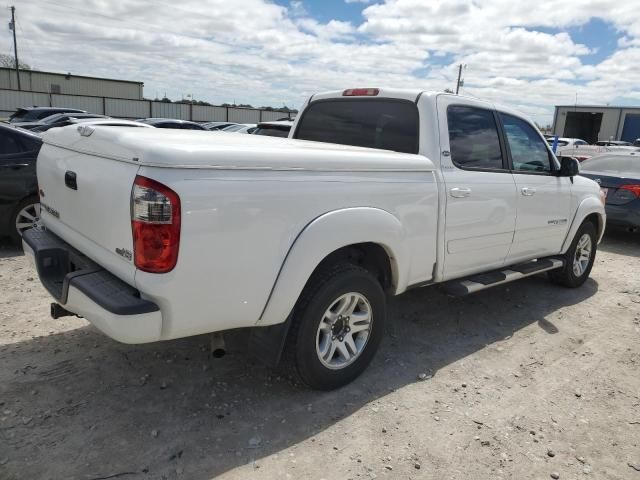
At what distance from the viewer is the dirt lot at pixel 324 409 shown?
277 centimetres

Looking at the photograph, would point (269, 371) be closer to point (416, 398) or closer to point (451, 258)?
point (416, 398)

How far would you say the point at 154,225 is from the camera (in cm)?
242

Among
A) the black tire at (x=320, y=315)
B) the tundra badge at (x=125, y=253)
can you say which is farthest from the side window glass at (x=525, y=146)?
the tundra badge at (x=125, y=253)

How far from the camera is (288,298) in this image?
9.53 feet

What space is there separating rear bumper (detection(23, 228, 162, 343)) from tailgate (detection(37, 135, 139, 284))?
64 millimetres

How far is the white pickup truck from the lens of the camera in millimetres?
2480

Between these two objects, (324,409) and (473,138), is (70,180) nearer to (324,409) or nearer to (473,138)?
(324,409)

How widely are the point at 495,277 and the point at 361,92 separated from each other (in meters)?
1.93

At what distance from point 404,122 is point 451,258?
110cm

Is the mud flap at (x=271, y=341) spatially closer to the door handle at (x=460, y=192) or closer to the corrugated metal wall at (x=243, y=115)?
the door handle at (x=460, y=192)

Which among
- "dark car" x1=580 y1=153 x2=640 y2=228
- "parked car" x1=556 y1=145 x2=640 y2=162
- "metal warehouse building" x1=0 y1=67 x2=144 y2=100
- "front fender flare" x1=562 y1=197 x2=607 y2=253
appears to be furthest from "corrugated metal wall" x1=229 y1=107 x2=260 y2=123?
"front fender flare" x1=562 y1=197 x2=607 y2=253

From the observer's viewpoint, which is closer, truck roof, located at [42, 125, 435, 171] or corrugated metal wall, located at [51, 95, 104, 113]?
truck roof, located at [42, 125, 435, 171]

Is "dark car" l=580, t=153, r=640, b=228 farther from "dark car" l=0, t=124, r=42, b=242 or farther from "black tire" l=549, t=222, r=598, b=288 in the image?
"dark car" l=0, t=124, r=42, b=242

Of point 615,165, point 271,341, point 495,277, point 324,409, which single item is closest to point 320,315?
point 271,341
